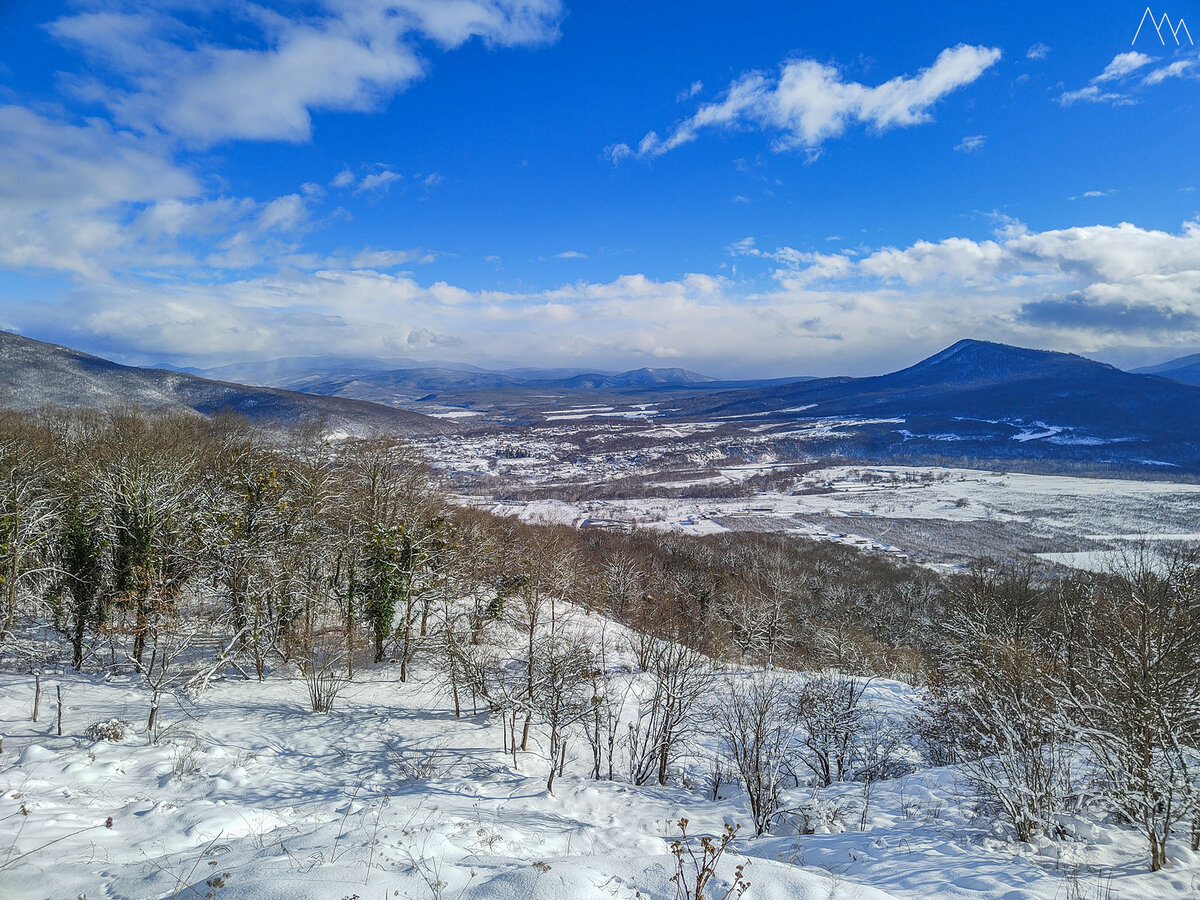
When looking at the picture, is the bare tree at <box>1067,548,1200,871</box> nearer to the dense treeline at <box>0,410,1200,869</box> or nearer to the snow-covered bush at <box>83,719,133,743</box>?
the dense treeline at <box>0,410,1200,869</box>

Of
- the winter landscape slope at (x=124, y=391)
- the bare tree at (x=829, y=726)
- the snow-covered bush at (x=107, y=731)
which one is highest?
the winter landscape slope at (x=124, y=391)

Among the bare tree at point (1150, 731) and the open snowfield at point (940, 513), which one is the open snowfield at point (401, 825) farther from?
the open snowfield at point (940, 513)

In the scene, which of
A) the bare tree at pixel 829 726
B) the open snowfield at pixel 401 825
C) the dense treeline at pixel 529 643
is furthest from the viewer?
the bare tree at pixel 829 726

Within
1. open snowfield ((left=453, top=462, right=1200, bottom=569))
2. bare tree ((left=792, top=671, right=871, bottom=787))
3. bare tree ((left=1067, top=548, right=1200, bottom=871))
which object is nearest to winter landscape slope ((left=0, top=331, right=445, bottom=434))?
open snowfield ((left=453, top=462, right=1200, bottom=569))

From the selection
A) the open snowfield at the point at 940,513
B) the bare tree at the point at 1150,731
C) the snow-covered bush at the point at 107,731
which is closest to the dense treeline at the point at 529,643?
the bare tree at the point at 1150,731

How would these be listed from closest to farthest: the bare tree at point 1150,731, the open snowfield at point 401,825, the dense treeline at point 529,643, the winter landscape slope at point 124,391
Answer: the open snowfield at point 401,825 → the bare tree at point 1150,731 → the dense treeline at point 529,643 → the winter landscape slope at point 124,391

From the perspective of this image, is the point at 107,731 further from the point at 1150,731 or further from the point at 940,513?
the point at 940,513
